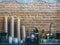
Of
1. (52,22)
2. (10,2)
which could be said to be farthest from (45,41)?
(10,2)

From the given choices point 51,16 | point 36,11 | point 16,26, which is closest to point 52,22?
point 51,16

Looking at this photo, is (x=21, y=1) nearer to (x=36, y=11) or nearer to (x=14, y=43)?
(x=36, y=11)

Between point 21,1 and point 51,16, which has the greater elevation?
point 21,1

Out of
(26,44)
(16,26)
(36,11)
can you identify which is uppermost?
(36,11)

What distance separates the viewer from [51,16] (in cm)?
554

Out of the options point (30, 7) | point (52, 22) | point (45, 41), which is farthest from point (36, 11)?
point (45, 41)

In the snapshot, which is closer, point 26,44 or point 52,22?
point 26,44

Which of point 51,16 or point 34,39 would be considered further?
point 51,16

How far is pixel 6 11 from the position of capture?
5.51 meters

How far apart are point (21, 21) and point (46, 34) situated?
0.77m

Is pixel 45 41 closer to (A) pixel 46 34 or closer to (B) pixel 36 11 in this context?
(A) pixel 46 34

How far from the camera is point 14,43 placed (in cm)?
512

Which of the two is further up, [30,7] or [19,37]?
[30,7]

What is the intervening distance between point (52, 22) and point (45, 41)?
648 mm
